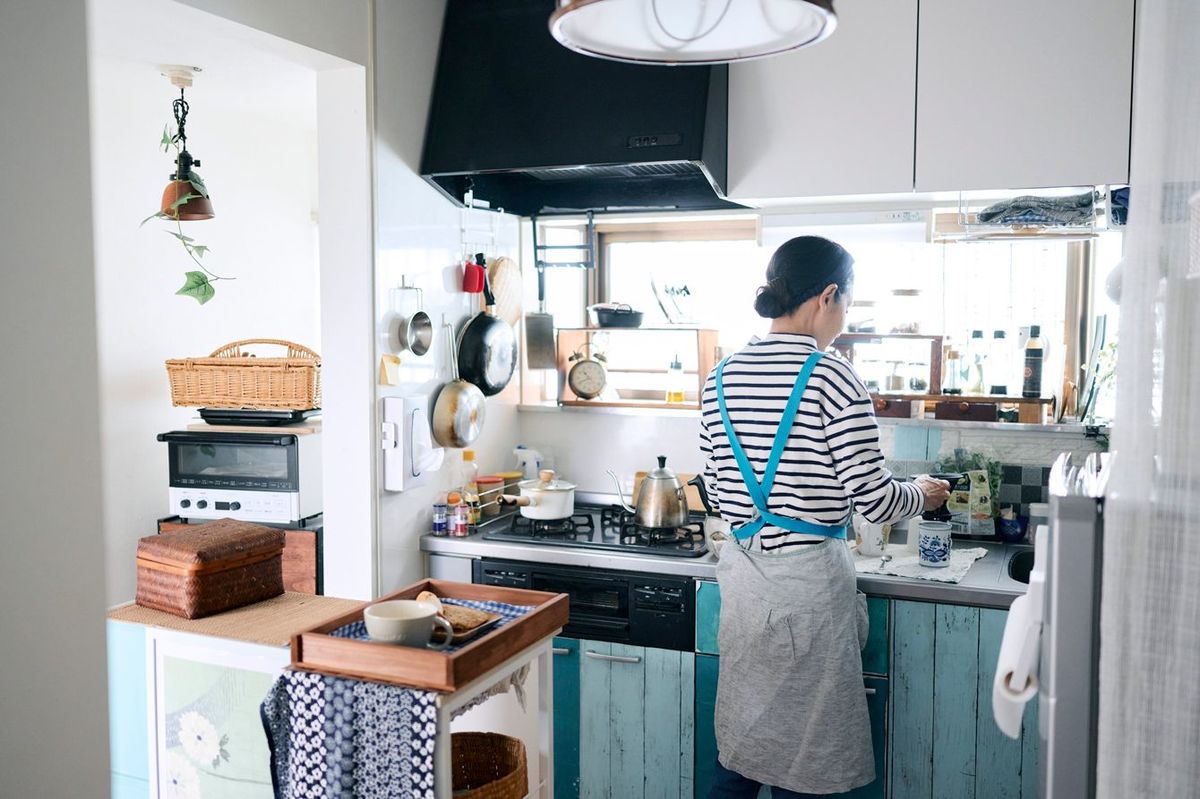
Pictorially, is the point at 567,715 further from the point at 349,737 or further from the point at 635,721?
the point at 349,737

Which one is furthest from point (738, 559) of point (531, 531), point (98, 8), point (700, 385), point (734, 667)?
point (98, 8)

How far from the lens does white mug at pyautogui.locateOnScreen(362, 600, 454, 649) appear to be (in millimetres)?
1596

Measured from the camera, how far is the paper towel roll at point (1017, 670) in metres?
1.15

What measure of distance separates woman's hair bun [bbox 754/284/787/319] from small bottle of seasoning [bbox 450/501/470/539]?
118 cm

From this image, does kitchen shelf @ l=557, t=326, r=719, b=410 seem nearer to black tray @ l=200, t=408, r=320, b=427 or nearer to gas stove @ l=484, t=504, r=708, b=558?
gas stove @ l=484, t=504, r=708, b=558

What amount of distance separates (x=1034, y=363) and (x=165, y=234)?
A: 295 cm

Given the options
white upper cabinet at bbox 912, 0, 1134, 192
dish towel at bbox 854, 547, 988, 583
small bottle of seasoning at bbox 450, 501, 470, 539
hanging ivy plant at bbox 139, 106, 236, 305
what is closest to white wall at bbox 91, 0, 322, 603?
hanging ivy plant at bbox 139, 106, 236, 305

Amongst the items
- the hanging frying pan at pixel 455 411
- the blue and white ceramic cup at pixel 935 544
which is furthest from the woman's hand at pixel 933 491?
the hanging frying pan at pixel 455 411

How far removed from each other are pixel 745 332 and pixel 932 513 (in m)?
0.91

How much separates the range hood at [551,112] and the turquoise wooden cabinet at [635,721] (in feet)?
4.37

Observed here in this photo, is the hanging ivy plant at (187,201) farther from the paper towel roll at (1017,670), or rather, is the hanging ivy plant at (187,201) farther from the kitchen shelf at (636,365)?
the paper towel roll at (1017,670)

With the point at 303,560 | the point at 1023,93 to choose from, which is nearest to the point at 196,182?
the point at 303,560

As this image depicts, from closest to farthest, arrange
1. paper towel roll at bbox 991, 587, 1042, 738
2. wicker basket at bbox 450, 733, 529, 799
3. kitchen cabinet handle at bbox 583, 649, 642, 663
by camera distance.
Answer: paper towel roll at bbox 991, 587, 1042, 738 < wicker basket at bbox 450, 733, 529, 799 < kitchen cabinet handle at bbox 583, 649, 642, 663

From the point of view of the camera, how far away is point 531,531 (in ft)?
9.43
